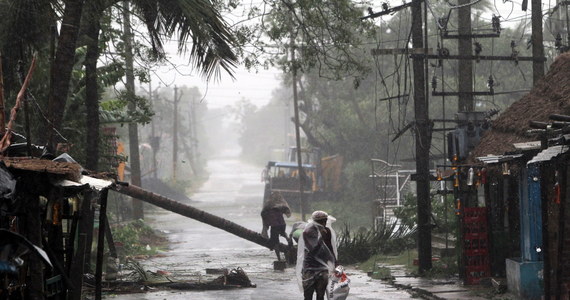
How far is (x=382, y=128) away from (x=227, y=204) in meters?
10.1

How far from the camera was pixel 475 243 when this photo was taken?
19297mm

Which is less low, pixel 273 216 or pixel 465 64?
pixel 465 64

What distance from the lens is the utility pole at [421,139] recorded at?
21.0 m

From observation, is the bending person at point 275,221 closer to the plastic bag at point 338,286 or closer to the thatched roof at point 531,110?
the thatched roof at point 531,110

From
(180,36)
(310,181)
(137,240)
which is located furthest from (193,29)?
(310,181)

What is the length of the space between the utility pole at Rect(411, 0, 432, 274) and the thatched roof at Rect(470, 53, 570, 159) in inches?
51.1

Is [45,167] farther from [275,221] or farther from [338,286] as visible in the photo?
[275,221]

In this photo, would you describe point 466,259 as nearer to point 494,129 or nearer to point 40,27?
point 494,129

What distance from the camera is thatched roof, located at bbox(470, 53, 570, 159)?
1694cm

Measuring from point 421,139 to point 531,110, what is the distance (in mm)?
3346

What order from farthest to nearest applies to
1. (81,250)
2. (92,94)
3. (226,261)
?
A: 1. (226,261)
2. (92,94)
3. (81,250)

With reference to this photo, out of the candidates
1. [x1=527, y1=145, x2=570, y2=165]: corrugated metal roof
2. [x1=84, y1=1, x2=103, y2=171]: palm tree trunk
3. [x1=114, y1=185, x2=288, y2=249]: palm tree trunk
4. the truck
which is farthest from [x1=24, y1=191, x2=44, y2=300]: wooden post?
the truck

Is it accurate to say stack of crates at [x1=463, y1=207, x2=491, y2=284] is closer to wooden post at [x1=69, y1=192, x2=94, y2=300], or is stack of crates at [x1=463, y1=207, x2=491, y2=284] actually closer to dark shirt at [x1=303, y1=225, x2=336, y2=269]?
dark shirt at [x1=303, y1=225, x2=336, y2=269]

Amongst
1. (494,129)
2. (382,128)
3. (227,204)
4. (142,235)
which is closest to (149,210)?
(227,204)
